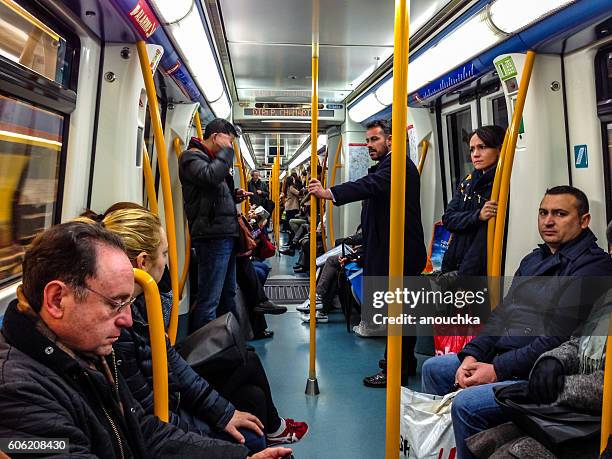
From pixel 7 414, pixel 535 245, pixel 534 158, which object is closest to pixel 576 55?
pixel 534 158

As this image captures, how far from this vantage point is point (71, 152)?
242 centimetres

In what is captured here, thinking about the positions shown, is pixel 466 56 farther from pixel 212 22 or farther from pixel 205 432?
pixel 205 432

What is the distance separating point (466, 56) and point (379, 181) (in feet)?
3.64

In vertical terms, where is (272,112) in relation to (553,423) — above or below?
above

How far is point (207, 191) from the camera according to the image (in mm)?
3424

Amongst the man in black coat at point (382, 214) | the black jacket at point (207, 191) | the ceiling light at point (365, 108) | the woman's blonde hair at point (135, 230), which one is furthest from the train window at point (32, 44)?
the ceiling light at point (365, 108)

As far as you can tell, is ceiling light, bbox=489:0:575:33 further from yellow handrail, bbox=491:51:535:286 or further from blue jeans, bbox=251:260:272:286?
blue jeans, bbox=251:260:272:286

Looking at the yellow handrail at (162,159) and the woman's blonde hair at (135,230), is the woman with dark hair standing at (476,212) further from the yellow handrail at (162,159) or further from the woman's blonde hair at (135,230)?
the woman's blonde hair at (135,230)

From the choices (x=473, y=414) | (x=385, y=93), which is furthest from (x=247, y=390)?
(x=385, y=93)

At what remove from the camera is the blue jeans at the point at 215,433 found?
1.73m

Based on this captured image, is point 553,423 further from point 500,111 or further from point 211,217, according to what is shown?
point 500,111

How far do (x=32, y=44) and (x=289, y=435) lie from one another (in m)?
2.02

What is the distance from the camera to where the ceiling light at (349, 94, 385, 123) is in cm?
543

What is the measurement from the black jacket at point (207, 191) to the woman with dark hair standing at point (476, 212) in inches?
60.7
